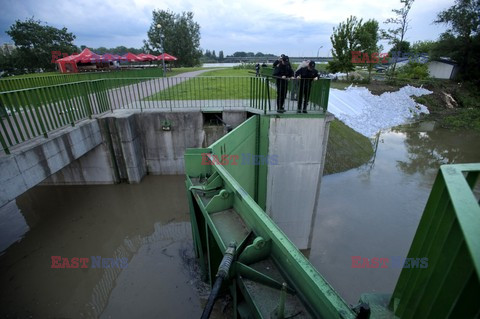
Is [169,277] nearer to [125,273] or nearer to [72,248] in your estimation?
[125,273]

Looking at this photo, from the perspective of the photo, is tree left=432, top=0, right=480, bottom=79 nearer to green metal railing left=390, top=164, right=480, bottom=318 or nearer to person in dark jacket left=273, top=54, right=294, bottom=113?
person in dark jacket left=273, top=54, right=294, bottom=113

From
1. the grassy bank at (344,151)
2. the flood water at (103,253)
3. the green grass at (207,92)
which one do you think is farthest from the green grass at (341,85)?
the flood water at (103,253)

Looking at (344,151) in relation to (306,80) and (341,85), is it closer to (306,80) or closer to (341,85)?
(306,80)

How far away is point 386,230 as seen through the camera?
342 inches

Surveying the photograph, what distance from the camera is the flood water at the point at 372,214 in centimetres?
700

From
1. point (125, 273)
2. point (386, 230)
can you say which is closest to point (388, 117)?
point (386, 230)

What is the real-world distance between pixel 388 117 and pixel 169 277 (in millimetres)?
26356

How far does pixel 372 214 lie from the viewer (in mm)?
9539

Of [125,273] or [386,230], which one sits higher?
[125,273]


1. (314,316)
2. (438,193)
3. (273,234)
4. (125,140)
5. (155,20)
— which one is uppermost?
(155,20)

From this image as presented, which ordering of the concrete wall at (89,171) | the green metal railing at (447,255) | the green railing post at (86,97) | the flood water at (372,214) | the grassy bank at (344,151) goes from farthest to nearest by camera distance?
the grassy bank at (344,151) < the concrete wall at (89,171) < the green railing post at (86,97) < the flood water at (372,214) < the green metal railing at (447,255)

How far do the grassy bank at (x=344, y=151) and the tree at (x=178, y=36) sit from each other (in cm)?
3684

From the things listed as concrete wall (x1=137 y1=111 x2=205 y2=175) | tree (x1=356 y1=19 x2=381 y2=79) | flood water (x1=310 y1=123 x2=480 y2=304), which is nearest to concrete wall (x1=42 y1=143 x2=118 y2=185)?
concrete wall (x1=137 y1=111 x2=205 y2=175)

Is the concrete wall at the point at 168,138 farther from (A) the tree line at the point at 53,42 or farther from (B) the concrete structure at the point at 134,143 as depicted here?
(A) the tree line at the point at 53,42
